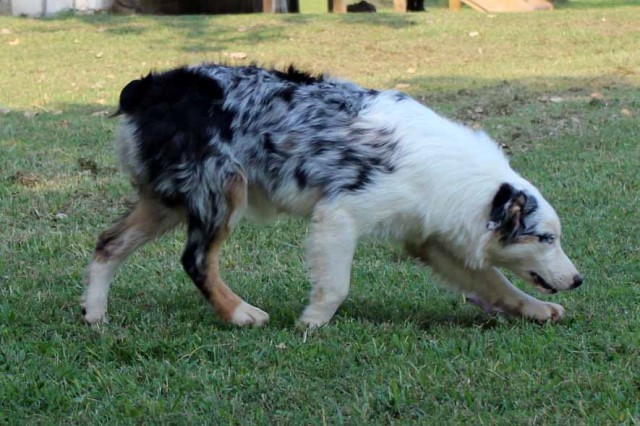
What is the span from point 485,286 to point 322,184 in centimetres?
110

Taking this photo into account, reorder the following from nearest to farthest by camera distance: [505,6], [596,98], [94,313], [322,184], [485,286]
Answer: [322,184], [94,313], [485,286], [596,98], [505,6]

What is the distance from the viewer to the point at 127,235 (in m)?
5.86

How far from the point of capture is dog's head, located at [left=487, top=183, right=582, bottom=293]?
5418mm

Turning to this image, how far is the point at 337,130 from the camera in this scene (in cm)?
558

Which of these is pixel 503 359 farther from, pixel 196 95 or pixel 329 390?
pixel 196 95

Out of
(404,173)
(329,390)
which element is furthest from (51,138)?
(329,390)

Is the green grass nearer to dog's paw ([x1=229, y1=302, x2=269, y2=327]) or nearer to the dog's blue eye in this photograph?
dog's paw ([x1=229, y1=302, x2=269, y2=327])

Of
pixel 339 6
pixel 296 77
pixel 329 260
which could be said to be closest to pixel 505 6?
pixel 339 6

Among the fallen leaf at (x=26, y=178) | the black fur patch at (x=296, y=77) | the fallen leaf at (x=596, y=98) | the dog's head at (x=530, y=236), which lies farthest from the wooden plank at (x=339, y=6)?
the dog's head at (x=530, y=236)

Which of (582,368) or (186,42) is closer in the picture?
(582,368)

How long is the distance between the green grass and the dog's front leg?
0.51ft

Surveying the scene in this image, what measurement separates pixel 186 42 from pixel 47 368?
1433 cm

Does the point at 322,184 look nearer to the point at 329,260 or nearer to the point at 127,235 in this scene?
the point at 329,260

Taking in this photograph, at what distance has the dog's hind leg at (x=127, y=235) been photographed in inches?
227
